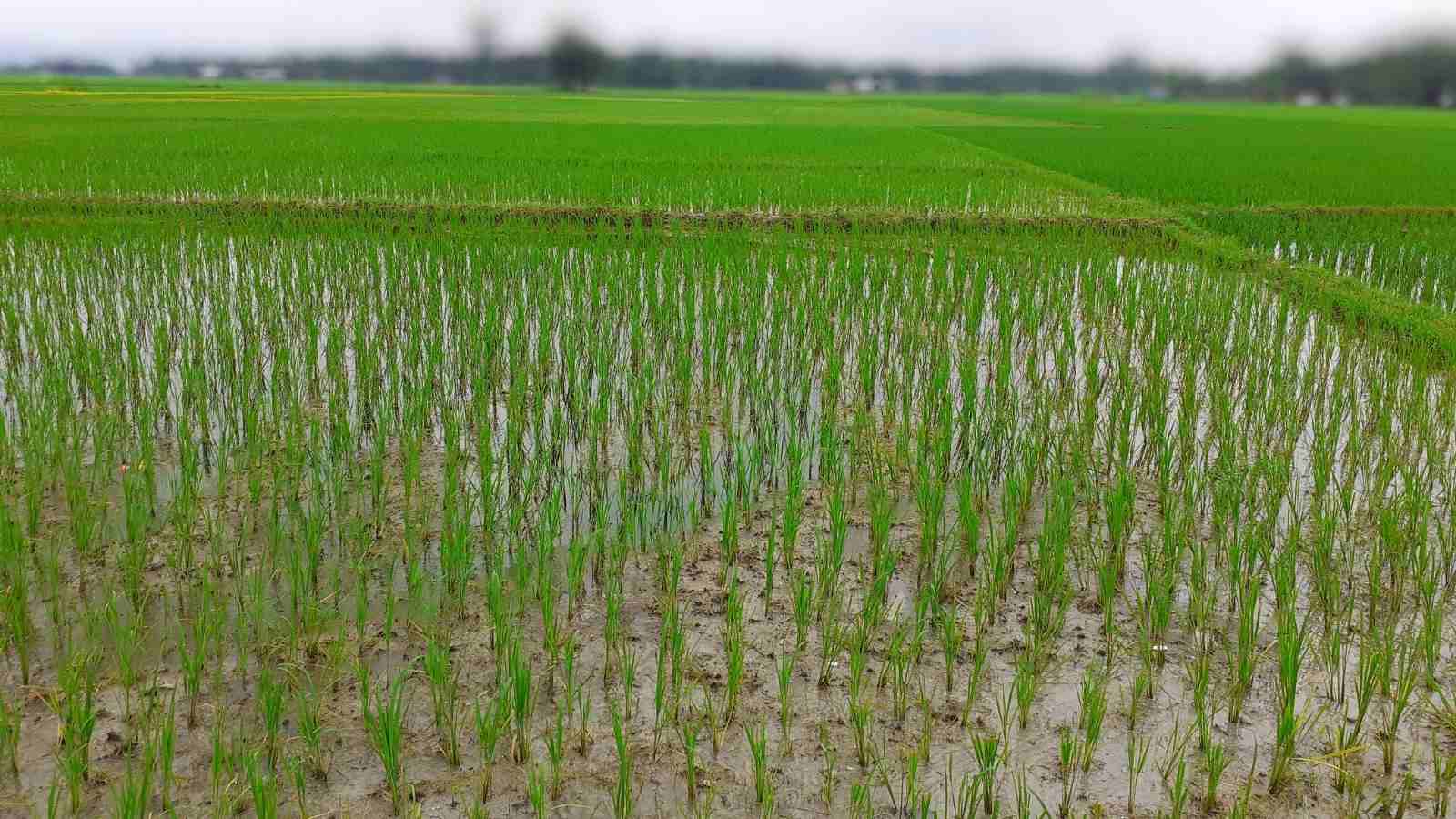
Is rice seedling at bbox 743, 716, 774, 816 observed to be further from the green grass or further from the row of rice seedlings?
the green grass

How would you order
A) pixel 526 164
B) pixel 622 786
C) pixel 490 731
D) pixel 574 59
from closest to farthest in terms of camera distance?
pixel 622 786 < pixel 490 731 < pixel 526 164 < pixel 574 59

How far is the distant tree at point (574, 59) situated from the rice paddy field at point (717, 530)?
54939 millimetres

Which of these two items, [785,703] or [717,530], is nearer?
[785,703]

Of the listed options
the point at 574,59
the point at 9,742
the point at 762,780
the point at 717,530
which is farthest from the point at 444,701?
the point at 574,59

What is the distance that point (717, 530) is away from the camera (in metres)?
3.54

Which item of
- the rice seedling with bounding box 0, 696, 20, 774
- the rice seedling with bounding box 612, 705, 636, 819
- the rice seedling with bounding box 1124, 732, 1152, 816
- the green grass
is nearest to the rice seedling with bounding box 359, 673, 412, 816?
the rice seedling with bounding box 612, 705, 636, 819

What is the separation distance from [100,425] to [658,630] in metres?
2.47

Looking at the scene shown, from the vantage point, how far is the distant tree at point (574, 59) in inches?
2356

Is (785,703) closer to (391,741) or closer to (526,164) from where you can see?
(391,741)

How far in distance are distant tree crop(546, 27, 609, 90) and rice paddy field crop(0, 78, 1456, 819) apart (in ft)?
180

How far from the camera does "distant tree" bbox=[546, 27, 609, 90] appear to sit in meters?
59.8

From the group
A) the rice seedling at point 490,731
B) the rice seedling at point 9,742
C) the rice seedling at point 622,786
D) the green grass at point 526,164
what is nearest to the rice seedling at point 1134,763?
the rice seedling at point 622,786

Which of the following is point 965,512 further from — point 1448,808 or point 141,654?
point 141,654

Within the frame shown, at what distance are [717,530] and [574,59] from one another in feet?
197
